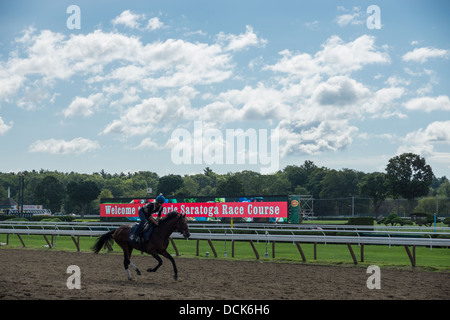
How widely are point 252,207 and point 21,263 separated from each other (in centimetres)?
2095

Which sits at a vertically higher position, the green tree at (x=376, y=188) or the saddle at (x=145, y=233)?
the green tree at (x=376, y=188)

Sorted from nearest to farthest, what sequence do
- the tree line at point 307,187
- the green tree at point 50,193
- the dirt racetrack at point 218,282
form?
the dirt racetrack at point 218,282 < the tree line at point 307,187 < the green tree at point 50,193

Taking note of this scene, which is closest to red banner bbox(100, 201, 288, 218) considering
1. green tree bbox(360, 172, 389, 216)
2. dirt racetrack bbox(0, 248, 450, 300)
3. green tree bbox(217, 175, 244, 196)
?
dirt racetrack bbox(0, 248, 450, 300)

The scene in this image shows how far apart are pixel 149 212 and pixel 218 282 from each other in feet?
7.78

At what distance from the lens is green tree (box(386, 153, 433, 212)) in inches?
3223

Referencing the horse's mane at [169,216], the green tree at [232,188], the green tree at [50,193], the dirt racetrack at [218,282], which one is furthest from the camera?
the green tree at [50,193]

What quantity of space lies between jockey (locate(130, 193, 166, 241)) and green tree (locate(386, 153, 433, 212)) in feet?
247

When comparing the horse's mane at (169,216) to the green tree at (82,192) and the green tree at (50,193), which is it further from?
the green tree at (50,193)

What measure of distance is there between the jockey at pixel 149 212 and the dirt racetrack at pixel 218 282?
1.11m

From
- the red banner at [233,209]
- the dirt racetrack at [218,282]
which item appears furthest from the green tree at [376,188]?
the dirt racetrack at [218,282]

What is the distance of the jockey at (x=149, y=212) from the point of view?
12245 millimetres

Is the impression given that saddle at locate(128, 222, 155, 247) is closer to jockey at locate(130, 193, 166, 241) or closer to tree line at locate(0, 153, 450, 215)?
jockey at locate(130, 193, 166, 241)
